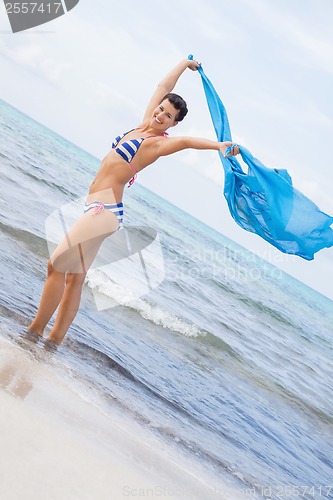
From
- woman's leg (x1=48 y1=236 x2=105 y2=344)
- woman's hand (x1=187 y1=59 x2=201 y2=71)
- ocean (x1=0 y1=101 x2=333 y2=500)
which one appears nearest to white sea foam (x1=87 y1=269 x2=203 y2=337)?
ocean (x1=0 y1=101 x2=333 y2=500)

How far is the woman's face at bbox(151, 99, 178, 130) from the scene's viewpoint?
5512mm

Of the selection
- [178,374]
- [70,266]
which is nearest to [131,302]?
[178,374]

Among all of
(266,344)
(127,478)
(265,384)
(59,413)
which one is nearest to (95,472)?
(127,478)

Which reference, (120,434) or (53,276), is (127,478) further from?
(53,276)

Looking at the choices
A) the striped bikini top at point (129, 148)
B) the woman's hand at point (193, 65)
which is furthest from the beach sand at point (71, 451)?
the woman's hand at point (193, 65)

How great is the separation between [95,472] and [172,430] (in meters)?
2.54

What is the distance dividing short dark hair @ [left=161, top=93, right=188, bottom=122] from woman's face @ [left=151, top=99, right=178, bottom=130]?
3cm

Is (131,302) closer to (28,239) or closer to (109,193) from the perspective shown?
(28,239)

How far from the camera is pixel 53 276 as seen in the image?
5738 mm

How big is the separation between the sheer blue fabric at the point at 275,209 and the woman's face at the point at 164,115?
71 centimetres

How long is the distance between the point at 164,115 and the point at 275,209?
1.28 m

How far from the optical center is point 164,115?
5516 mm

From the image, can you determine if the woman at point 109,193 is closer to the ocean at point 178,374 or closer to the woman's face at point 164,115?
the woman's face at point 164,115

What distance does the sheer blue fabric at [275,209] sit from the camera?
5801 millimetres
